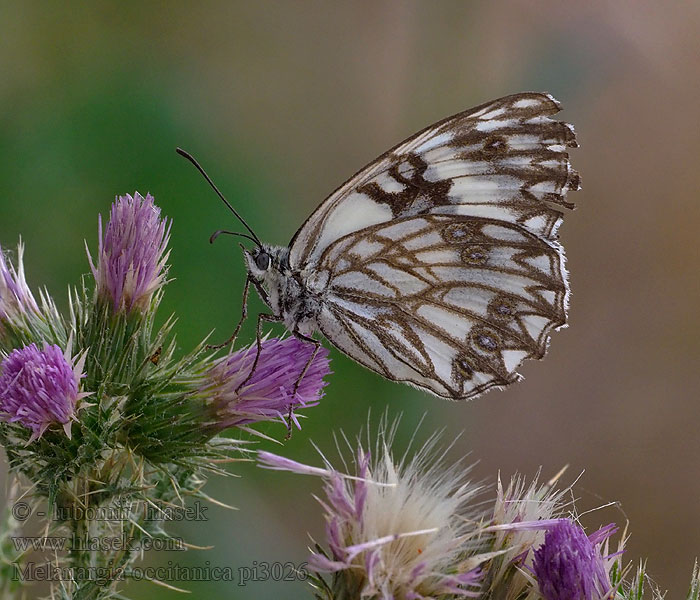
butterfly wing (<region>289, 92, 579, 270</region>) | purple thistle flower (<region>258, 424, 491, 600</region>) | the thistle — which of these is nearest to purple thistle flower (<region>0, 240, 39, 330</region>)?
the thistle

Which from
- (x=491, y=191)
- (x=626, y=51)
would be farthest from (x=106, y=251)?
(x=626, y=51)

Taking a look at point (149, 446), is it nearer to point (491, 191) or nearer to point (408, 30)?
point (491, 191)

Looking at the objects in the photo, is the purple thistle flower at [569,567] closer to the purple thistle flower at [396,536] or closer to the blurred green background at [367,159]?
the purple thistle flower at [396,536]

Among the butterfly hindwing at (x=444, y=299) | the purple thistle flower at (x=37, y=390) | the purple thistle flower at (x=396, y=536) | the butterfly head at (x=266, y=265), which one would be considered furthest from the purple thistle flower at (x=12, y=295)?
the purple thistle flower at (x=396, y=536)

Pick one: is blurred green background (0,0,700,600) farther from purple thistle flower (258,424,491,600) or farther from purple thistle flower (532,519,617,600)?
purple thistle flower (532,519,617,600)

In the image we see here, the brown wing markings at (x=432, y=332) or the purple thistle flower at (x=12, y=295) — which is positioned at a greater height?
the purple thistle flower at (x=12, y=295)

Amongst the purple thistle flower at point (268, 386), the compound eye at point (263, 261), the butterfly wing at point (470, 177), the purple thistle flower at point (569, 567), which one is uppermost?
the butterfly wing at point (470, 177)
